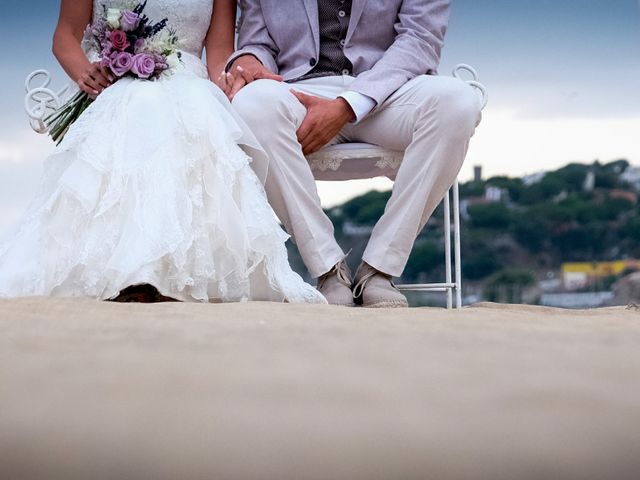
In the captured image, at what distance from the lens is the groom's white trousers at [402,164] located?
2.82 meters

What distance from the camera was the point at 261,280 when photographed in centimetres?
255

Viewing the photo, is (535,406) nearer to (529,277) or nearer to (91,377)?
(91,377)

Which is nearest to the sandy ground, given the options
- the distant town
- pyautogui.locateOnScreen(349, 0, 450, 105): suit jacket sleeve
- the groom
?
the groom

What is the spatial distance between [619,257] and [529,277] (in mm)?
5300

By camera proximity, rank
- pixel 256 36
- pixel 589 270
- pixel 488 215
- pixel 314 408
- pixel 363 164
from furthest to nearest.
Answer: pixel 589 270, pixel 488 215, pixel 256 36, pixel 363 164, pixel 314 408

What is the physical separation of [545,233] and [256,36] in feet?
159

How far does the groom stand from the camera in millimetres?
2824

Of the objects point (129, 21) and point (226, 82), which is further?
point (226, 82)

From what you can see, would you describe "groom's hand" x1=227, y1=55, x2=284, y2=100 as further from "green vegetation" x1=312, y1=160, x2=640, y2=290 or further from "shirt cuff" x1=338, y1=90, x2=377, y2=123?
"green vegetation" x1=312, y1=160, x2=640, y2=290

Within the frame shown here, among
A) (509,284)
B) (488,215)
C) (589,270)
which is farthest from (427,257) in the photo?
(589,270)

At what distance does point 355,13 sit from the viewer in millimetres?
3152

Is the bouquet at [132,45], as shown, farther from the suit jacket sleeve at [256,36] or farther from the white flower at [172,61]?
the suit jacket sleeve at [256,36]

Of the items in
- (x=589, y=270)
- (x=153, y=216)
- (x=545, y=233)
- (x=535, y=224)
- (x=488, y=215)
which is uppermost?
(x=153, y=216)

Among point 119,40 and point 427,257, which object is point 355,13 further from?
point 427,257
